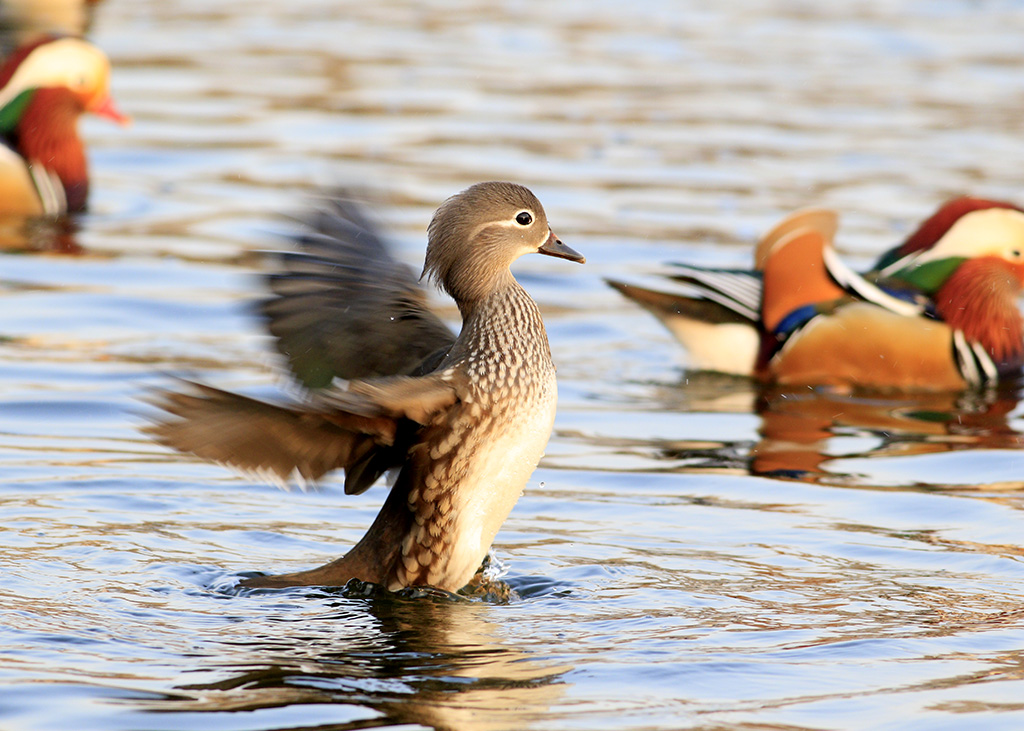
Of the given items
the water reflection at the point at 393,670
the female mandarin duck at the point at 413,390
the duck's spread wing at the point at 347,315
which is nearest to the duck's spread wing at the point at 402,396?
the female mandarin duck at the point at 413,390

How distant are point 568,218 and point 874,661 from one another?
20.3 ft

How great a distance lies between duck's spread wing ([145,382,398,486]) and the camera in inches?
153

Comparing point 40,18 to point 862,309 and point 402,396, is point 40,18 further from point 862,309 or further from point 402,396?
point 402,396

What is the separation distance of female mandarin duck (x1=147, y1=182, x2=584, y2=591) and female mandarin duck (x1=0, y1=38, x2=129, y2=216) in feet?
17.2

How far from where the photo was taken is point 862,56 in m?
15.8

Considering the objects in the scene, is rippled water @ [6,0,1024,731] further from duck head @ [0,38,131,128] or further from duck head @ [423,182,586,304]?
duck head @ [0,38,131,128]

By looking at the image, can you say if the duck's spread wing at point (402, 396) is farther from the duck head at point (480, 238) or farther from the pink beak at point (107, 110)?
the pink beak at point (107, 110)

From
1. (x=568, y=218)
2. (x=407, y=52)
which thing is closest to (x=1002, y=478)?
(x=568, y=218)

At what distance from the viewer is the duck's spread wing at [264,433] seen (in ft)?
12.8

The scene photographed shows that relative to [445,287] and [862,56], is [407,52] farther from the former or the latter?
[445,287]

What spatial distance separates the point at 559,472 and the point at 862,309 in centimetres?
186

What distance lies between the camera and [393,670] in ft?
13.3

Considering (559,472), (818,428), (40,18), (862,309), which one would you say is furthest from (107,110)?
(40,18)

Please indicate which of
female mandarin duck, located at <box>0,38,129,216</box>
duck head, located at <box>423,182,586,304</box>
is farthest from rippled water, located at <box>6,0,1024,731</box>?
duck head, located at <box>423,182,586,304</box>
